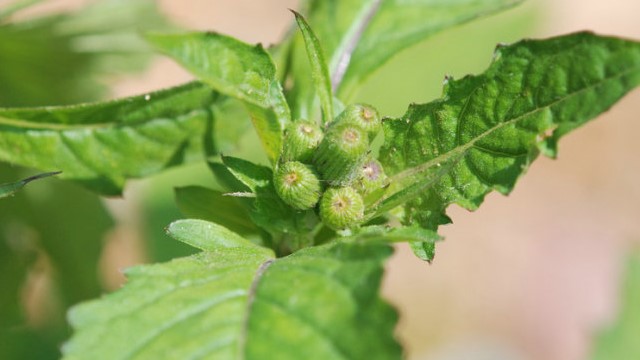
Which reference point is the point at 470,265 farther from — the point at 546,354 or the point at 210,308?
the point at 210,308

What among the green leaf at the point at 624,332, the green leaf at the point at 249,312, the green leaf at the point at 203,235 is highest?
the green leaf at the point at 624,332

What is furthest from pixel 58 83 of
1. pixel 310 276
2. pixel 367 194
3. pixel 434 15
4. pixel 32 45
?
pixel 310 276

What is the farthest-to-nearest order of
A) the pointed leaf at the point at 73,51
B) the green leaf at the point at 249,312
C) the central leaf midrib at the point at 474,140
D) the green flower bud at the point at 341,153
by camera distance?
the pointed leaf at the point at 73,51
the green flower bud at the point at 341,153
the central leaf midrib at the point at 474,140
the green leaf at the point at 249,312

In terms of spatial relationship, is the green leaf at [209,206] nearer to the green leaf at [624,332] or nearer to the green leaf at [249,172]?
the green leaf at [249,172]

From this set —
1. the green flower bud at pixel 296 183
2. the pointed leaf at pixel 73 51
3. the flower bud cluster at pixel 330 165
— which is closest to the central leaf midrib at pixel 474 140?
the flower bud cluster at pixel 330 165

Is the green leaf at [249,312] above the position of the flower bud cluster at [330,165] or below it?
below

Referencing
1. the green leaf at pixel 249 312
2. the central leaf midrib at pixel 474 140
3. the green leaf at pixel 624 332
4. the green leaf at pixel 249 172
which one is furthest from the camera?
the green leaf at pixel 624 332
